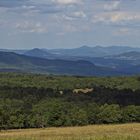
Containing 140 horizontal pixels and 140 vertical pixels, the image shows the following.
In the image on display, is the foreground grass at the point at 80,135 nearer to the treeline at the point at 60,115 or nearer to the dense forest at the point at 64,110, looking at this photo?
the treeline at the point at 60,115

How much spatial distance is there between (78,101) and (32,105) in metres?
18.6

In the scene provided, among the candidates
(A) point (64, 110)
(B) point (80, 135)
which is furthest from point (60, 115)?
(B) point (80, 135)

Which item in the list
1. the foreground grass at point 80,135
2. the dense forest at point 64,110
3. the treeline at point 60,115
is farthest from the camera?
the dense forest at point 64,110

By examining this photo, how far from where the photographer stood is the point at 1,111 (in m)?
124

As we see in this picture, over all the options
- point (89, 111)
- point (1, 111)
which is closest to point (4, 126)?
point (1, 111)

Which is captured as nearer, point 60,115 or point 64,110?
point 60,115

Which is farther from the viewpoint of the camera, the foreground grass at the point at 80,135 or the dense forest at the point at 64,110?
the dense forest at the point at 64,110

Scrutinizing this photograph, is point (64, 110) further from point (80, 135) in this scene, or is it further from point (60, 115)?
point (80, 135)

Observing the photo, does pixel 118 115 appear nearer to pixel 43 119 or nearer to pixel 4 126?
Result: pixel 43 119

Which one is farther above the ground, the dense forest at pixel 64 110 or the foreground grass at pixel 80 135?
the foreground grass at pixel 80 135

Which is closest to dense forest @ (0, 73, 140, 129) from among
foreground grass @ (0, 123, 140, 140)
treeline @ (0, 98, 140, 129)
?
treeline @ (0, 98, 140, 129)

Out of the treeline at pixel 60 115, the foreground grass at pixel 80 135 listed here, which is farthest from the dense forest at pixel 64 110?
the foreground grass at pixel 80 135

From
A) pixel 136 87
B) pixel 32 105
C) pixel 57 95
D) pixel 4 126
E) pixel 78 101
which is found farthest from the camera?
pixel 136 87

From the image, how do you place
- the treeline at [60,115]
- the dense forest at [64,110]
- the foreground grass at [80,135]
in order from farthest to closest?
the dense forest at [64,110]
the treeline at [60,115]
the foreground grass at [80,135]
